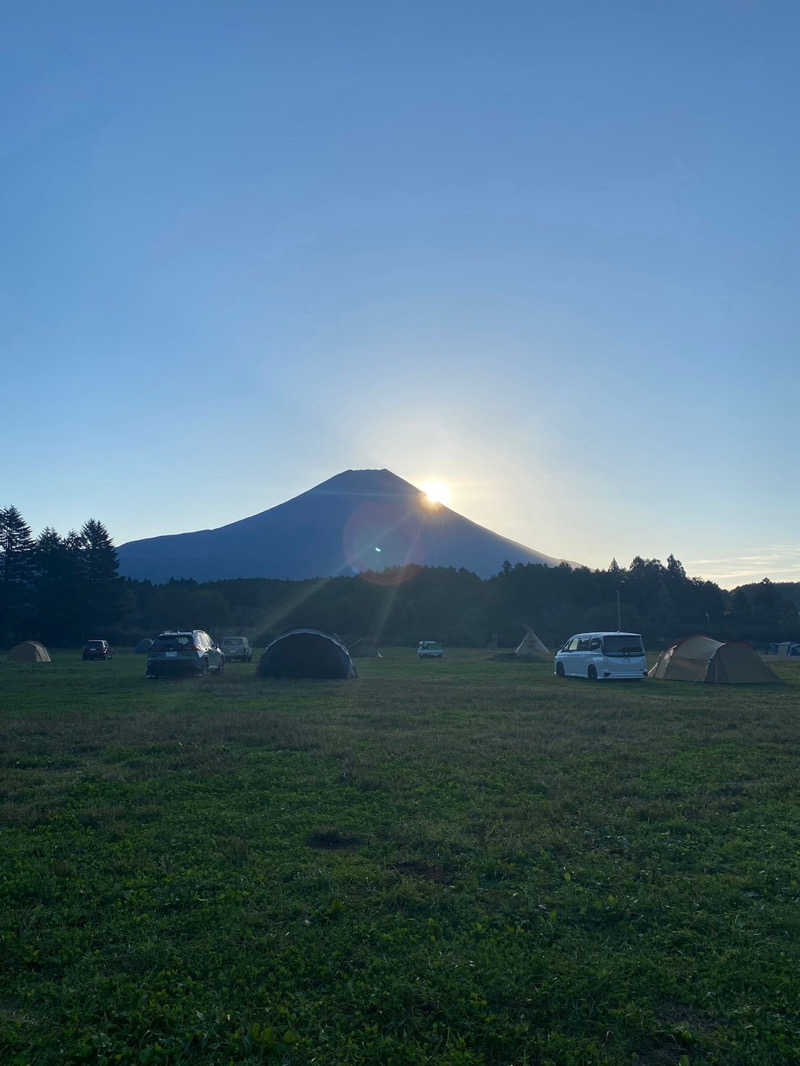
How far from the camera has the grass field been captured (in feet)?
13.8

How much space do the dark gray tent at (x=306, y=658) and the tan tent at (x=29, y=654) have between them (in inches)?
843

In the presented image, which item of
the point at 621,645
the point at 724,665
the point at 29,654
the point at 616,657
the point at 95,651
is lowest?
the point at 29,654

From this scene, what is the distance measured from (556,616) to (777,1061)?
254 ft

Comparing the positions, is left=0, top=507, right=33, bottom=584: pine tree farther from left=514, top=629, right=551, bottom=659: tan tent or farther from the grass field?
the grass field

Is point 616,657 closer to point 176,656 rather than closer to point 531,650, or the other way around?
point 176,656

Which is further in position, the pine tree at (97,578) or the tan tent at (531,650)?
the pine tree at (97,578)

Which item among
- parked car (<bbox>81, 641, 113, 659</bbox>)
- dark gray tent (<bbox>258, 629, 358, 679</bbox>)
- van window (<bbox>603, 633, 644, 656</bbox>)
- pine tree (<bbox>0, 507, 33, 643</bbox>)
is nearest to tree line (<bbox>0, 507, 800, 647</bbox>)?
pine tree (<bbox>0, 507, 33, 643</bbox>)

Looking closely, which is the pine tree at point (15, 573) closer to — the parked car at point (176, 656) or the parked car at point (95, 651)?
the parked car at point (95, 651)

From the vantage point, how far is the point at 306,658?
28.1m

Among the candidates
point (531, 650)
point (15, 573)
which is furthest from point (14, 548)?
point (531, 650)

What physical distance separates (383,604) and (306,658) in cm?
6218

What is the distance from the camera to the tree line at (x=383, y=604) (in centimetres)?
7325

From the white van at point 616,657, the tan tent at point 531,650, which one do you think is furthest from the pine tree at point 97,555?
the white van at point 616,657

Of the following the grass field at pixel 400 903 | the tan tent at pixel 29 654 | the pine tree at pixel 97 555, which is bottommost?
the tan tent at pixel 29 654
